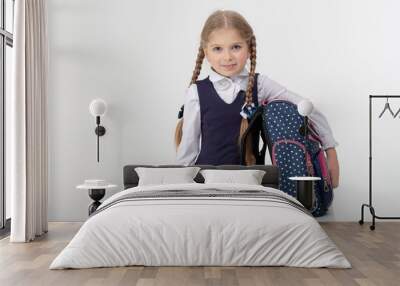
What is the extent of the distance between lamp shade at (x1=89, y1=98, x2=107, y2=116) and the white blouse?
3.03ft

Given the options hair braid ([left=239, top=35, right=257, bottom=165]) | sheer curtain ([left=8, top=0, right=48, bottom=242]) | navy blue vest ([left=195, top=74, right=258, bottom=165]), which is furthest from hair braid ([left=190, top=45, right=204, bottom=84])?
sheer curtain ([left=8, top=0, right=48, bottom=242])

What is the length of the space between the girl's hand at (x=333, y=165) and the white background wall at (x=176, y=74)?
7 centimetres

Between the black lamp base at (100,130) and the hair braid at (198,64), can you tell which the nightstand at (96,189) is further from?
the hair braid at (198,64)

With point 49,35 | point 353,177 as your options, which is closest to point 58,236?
point 49,35

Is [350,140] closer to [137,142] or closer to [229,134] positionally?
[229,134]

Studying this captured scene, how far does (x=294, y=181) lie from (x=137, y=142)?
1857 mm

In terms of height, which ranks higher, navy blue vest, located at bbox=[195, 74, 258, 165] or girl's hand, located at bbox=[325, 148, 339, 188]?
navy blue vest, located at bbox=[195, 74, 258, 165]

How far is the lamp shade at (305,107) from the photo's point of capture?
22.4 ft

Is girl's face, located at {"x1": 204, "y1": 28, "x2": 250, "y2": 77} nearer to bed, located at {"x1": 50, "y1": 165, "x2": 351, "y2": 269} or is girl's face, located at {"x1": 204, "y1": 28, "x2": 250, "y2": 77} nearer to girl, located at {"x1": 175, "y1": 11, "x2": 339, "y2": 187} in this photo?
girl, located at {"x1": 175, "y1": 11, "x2": 339, "y2": 187}

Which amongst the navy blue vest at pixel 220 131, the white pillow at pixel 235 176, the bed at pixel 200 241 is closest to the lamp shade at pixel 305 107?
the navy blue vest at pixel 220 131

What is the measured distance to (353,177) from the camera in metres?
7.01

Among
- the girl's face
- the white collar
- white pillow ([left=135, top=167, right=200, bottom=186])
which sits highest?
the girl's face

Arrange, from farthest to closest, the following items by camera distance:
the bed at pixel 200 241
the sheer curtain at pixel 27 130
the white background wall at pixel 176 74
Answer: the white background wall at pixel 176 74 → the sheer curtain at pixel 27 130 → the bed at pixel 200 241

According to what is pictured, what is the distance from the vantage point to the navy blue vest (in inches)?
268
